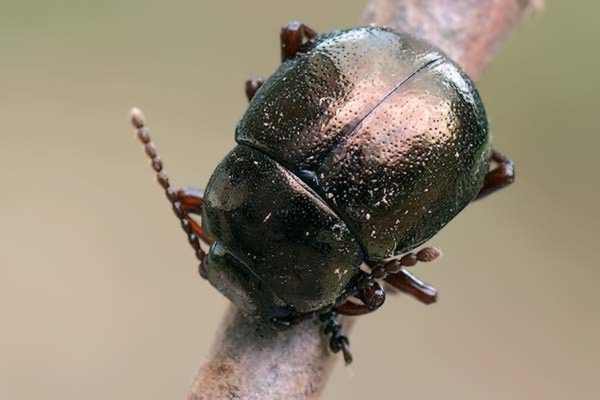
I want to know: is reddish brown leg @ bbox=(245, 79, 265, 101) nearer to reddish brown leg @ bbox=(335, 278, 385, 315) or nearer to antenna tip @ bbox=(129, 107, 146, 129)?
antenna tip @ bbox=(129, 107, 146, 129)

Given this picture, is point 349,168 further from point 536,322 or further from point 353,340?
point 536,322

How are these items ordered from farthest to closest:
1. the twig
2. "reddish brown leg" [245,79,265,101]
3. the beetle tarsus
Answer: "reddish brown leg" [245,79,265,101] → the beetle tarsus → the twig

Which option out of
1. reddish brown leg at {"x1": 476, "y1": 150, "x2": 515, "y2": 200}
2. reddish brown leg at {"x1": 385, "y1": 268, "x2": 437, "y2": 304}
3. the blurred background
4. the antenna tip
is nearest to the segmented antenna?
the antenna tip

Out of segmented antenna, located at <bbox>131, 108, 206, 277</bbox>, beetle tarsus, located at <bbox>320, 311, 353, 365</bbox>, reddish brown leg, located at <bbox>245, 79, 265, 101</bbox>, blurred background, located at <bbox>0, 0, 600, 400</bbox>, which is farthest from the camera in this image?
blurred background, located at <bbox>0, 0, 600, 400</bbox>

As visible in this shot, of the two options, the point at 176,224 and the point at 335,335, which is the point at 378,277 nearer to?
the point at 335,335

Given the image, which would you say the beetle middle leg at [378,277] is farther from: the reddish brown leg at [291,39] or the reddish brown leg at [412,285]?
the reddish brown leg at [291,39]

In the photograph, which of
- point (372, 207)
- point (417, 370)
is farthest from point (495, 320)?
point (372, 207)

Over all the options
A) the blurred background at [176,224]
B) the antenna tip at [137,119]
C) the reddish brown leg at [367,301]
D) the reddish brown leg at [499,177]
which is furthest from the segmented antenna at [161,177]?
the blurred background at [176,224]
